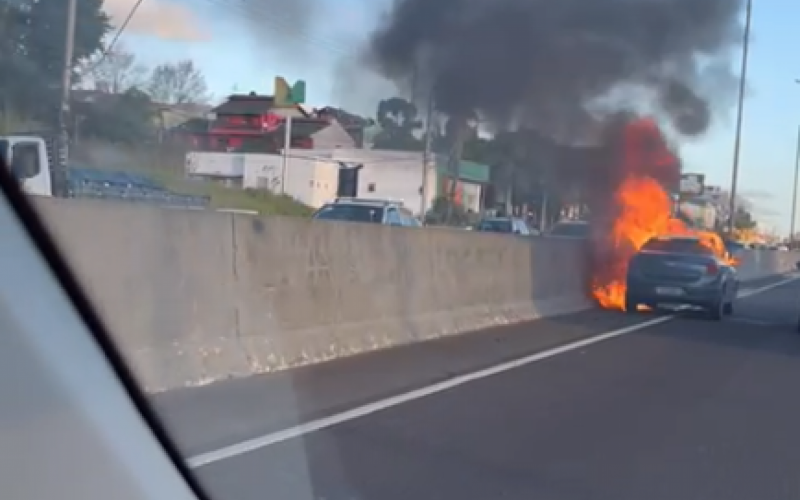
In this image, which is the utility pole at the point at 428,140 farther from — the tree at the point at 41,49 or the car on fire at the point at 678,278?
the tree at the point at 41,49

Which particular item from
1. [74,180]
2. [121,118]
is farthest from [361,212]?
[74,180]

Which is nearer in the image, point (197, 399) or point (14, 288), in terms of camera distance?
point (14, 288)

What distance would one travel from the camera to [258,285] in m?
11.8

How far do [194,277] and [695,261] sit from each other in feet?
47.5

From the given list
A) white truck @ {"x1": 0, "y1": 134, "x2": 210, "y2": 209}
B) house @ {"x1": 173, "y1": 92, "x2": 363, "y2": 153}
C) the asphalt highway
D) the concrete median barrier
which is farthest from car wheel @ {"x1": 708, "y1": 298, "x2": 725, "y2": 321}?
house @ {"x1": 173, "y1": 92, "x2": 363, "y2": 153}

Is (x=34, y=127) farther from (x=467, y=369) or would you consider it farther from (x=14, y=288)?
(x=14, y=288)

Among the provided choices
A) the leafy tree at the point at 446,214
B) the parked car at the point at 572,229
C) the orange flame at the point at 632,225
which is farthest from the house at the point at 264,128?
the orange flame at the point at 632,225

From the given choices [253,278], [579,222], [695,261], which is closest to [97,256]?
[253,278]

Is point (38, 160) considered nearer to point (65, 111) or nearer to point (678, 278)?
point (65, 111)

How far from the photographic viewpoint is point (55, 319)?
430 centimetres

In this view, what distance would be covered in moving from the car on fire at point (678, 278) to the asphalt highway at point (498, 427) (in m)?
7.67

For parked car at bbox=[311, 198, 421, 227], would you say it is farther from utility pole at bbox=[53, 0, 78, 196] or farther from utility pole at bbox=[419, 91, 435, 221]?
utility pole at bbox=[53, 0, 78, 196]

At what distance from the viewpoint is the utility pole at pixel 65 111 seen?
1723 centimetres

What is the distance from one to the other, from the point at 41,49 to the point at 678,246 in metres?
12.0
